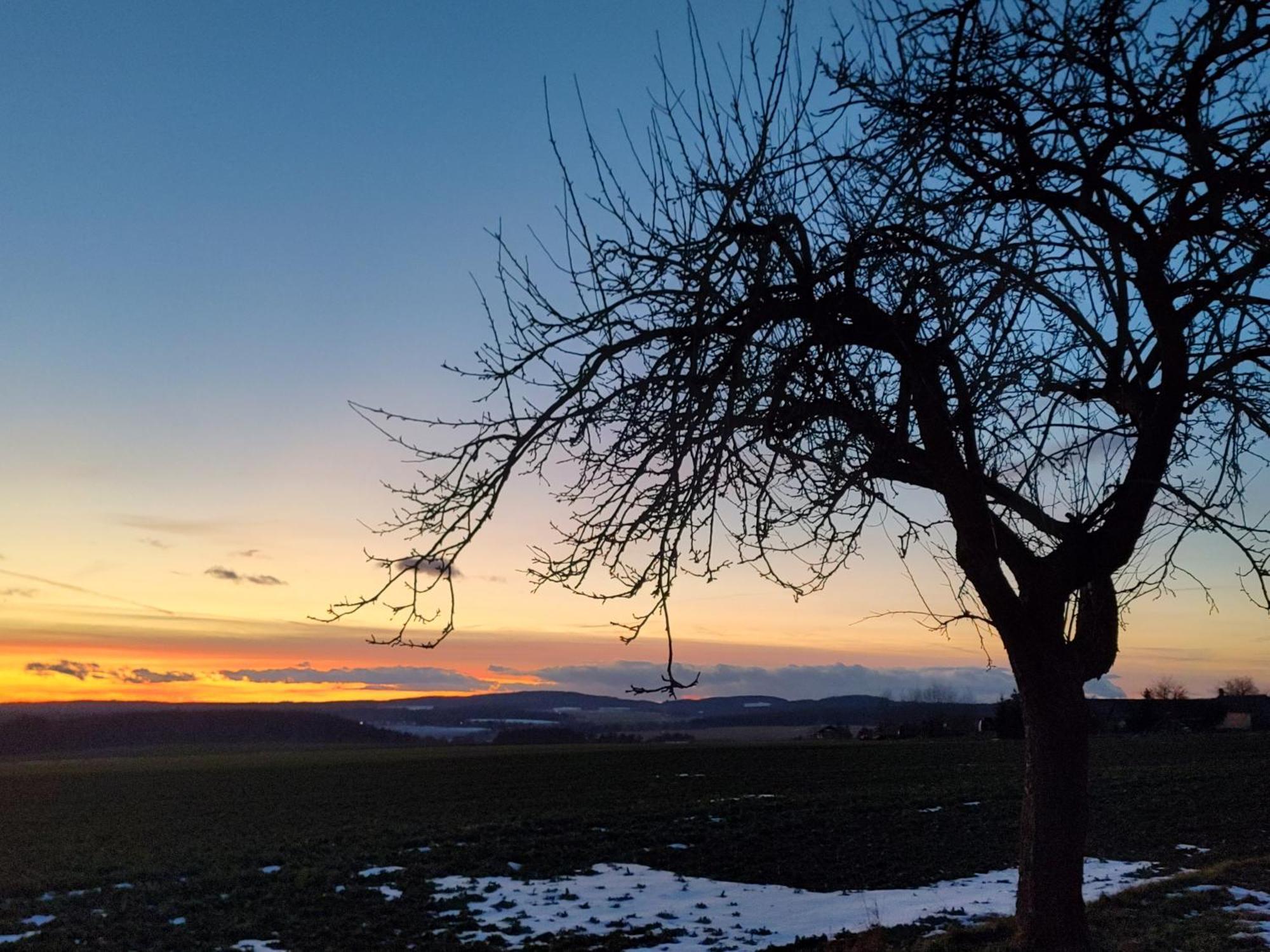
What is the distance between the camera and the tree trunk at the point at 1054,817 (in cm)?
557

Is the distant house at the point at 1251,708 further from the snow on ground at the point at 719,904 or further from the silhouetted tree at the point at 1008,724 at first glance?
the snow on ground at the point at 719,904

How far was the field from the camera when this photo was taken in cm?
1258

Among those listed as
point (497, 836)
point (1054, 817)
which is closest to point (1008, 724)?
point (497, 836)

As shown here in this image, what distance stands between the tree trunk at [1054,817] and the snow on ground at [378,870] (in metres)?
11.7

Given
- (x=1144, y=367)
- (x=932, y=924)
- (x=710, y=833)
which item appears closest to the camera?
(x=1144, y=367)

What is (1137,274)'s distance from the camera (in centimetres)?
531

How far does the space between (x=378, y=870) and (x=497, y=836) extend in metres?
4.12

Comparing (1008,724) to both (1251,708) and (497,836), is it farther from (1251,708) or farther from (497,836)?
(497,836)

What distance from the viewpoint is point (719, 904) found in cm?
1269

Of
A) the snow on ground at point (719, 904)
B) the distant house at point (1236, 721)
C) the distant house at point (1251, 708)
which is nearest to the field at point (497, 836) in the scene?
the snow on ground at point (719, 904)

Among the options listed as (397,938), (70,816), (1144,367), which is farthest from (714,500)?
(70,816)

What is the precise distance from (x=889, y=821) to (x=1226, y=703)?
78.3 metres

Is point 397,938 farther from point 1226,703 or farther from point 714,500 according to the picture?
point 1226,703

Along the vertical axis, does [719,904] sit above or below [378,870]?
above
